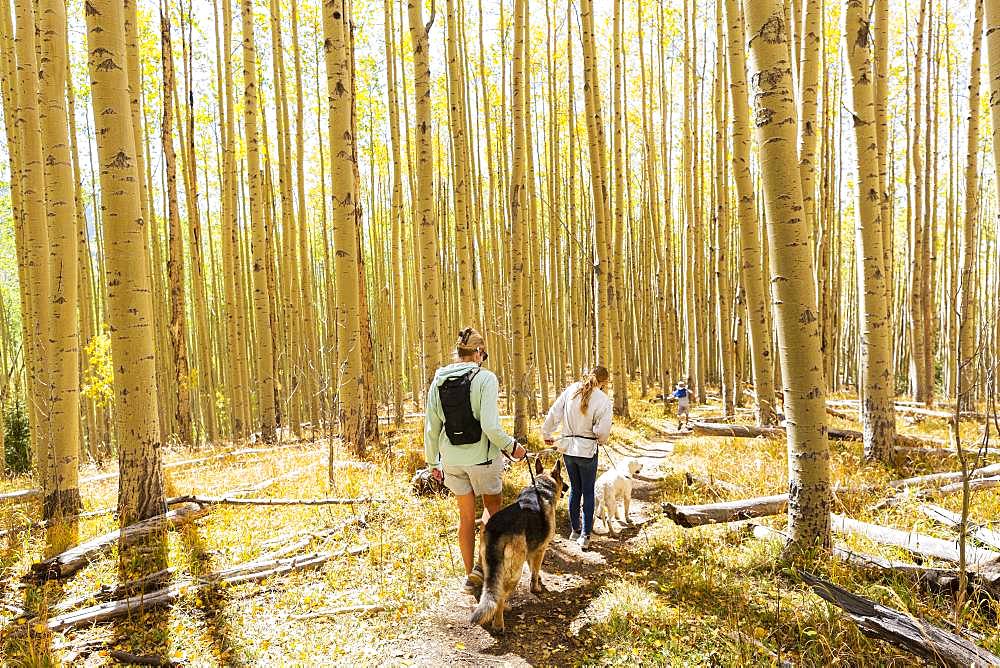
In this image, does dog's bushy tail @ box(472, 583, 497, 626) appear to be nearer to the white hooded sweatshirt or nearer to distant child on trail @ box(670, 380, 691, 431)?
the white hooded sweatshirt

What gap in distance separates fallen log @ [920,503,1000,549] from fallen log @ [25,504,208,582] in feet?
18.3

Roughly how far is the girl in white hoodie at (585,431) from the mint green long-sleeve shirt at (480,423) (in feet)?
3.48

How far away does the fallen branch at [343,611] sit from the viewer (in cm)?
337

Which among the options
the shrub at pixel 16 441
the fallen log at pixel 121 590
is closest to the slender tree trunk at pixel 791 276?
the fallen log at pixel 121 590

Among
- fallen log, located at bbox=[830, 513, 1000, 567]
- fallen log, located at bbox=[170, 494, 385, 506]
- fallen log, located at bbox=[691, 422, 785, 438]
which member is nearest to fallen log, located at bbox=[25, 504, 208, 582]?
fallen log, located at bbox=[170, 494, 385, 506]

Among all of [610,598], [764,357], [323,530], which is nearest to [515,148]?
[764,357]

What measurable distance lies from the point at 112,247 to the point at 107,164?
24.7 inches

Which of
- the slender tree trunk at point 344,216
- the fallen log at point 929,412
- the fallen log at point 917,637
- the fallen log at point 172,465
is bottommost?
the fallen log at point 929,412

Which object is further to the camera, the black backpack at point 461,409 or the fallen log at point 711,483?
the fallen log at point 711,483

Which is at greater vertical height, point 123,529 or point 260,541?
point 123,529

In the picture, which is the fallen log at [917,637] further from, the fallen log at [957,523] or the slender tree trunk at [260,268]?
the slender tree trunk at [260,268]

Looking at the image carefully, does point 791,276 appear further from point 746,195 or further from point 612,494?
point 746,195

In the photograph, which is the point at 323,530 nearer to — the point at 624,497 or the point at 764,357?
the point at 624,497

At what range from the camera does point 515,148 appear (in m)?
8.00
